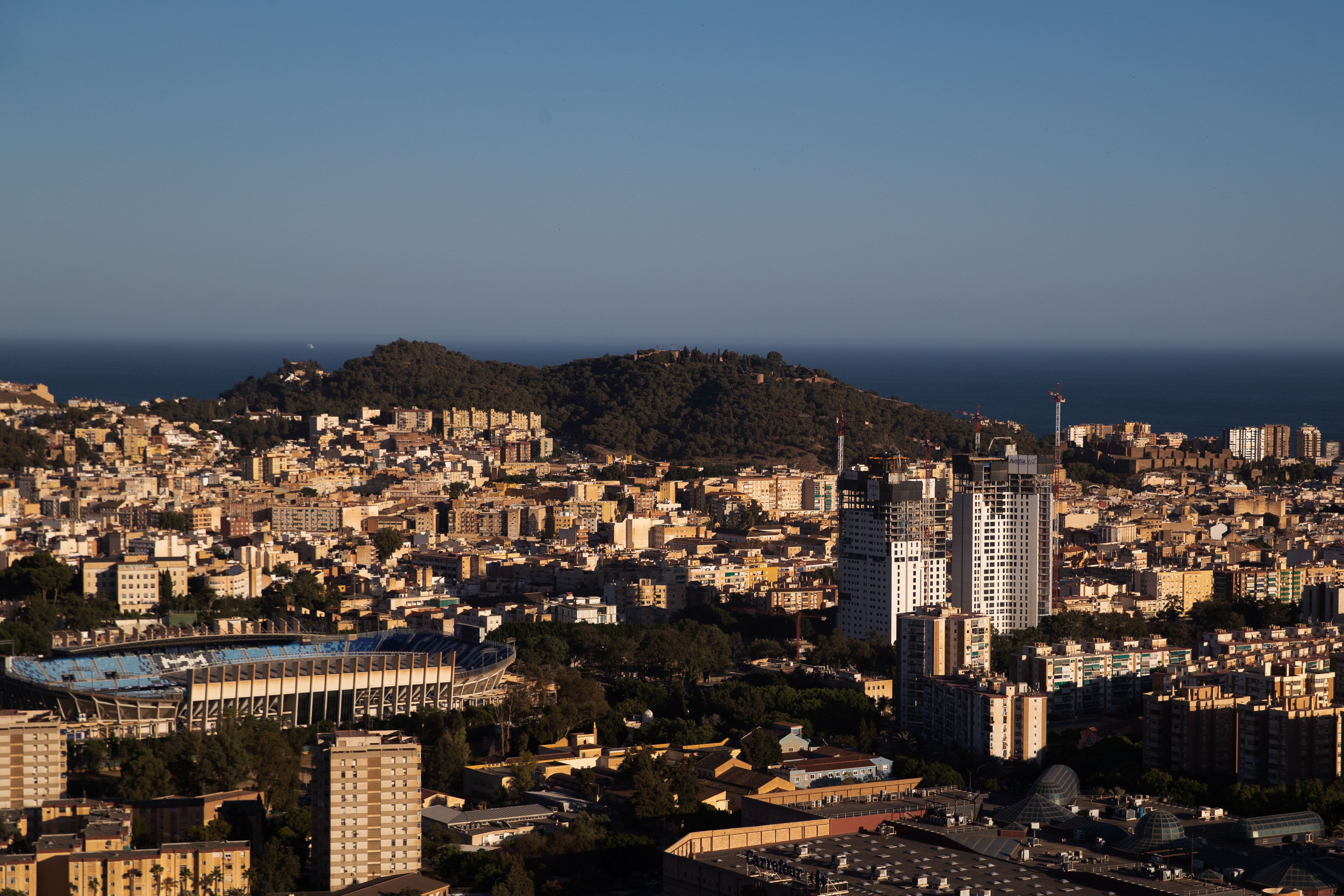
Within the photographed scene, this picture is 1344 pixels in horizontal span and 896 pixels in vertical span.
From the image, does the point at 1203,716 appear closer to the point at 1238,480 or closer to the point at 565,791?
the point at 565,791

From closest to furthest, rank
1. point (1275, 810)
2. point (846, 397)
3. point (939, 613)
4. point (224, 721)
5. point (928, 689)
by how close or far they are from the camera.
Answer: point (1275, 810) → point (224, 721) → point (928, 689) → point (939, 613) → point (846, 397)

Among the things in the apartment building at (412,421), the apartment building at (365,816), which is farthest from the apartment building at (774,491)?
the apartment building at (365,816)

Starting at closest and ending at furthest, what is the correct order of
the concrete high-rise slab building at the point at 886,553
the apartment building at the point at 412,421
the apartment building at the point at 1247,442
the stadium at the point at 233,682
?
the stadium at the point at 233,682 < the concrete high-rise slab building at the point at 886,553 < the apartment building at the point at 1247,442 < the apartment building at the point at 412,421

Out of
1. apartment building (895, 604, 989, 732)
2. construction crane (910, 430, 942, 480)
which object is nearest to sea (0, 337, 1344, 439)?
construction crane (910, 430, 942, 480)

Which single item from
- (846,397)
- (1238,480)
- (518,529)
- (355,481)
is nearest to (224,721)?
(518,529)

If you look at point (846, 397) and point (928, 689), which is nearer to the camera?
point (928, 689)

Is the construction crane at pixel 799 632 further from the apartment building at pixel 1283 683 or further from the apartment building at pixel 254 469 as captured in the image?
the apartment building at pixel 254 469
